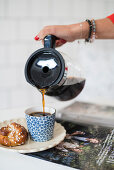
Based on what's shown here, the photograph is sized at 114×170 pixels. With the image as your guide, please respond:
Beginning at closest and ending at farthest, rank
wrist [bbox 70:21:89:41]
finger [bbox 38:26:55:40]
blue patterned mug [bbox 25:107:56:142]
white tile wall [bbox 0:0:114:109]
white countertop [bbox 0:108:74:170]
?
white countertop [bbox 0:108:74:170], blue patterned mug [bbox 25:107:56:142], finger [bbox 38:26:55:40], wrist [bbox 70:21:89:41], white tile wall [bbox 0:0:114:109]

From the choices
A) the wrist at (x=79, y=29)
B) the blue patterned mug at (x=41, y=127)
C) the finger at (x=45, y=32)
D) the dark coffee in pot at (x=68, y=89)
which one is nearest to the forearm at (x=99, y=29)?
the wrist at (x=79, y=29)

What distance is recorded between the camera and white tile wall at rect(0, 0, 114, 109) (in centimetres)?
176

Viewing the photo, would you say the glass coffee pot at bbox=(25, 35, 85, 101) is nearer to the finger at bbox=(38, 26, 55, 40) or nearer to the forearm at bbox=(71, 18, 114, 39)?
the finger at bbox=(38, 26, 55, 40)

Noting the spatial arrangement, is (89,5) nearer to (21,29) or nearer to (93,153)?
(21,29)

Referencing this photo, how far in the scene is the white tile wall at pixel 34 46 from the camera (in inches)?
69.4

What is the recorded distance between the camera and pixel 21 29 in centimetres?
180

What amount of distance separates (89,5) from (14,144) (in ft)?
5.30

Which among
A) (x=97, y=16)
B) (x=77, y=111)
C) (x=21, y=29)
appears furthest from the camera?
(x=97, y=16)

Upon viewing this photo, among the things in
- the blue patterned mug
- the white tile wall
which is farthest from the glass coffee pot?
the white tile wall

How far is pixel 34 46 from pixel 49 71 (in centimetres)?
121

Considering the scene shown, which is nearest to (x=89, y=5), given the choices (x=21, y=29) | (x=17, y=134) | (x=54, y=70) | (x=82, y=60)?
(x=82, y=60)

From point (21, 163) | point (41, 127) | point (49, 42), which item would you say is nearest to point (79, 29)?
point (49, 42)

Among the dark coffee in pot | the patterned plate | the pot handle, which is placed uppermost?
the pot handle

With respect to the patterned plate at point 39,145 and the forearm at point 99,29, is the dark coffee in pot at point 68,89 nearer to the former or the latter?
the patterned plate at point 39,145
